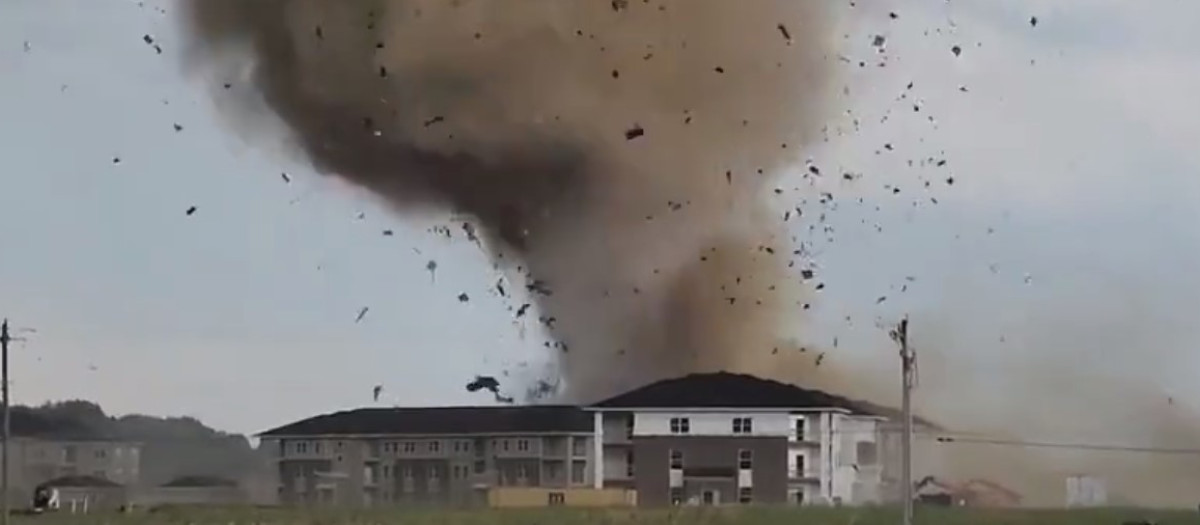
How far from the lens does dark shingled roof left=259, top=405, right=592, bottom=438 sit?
79875mm

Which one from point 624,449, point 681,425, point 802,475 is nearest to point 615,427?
point 624,449

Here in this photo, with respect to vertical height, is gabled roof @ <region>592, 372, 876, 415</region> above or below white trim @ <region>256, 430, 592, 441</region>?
above

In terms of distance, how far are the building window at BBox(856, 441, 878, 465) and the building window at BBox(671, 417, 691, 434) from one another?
6363 millimetres

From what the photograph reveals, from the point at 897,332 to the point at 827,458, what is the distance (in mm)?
15227

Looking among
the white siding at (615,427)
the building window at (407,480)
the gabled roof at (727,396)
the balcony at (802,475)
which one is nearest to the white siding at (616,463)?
the white siding at (615,427)

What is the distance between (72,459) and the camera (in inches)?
3349

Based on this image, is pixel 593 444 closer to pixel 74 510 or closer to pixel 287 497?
pixel 287 497

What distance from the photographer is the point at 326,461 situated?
271 ft

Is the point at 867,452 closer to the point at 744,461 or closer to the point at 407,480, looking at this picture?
the point at 744,461

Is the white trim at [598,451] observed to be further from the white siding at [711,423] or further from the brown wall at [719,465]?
the brown wall at [719,465]

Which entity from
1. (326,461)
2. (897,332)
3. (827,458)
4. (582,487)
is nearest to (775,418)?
(827,458)

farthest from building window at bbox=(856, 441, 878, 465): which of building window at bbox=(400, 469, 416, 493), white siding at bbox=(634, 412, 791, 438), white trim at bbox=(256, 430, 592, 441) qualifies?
building window at bbox=(400, 469, 416, 493)

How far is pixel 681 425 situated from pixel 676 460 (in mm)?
1263

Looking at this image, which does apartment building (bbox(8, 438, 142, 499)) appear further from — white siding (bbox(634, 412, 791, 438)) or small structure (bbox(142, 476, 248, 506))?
white siding (bbox(634, 412, 791, 438))
